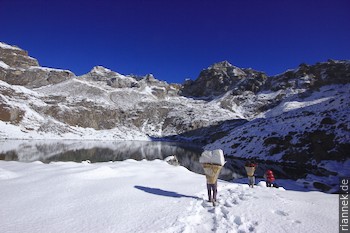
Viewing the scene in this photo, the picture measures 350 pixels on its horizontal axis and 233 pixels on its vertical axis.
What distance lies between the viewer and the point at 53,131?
142 m

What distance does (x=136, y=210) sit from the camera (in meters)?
9.01

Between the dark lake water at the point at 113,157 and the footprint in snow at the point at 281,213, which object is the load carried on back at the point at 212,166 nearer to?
the footprint in snow at the point at 281,213

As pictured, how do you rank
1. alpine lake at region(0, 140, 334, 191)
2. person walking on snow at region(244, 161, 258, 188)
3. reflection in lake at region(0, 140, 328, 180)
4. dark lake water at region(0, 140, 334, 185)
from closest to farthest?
person walking on snow at region(244, 161, 258, 188) → alpine lake at region(0, 140, 334, 191) → dark lake water at region(0, 140, 334, 185) → reflection in lake at region(0, 140, 328, 180)

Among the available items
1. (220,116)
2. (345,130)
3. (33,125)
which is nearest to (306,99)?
(220,116)

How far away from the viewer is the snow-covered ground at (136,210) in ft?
24.7

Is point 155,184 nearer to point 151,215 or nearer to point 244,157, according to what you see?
point 151,215

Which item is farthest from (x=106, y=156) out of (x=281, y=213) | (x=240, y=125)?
(x=240, y=125)

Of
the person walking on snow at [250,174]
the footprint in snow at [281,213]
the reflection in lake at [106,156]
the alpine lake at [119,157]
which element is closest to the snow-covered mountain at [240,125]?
the alpine lake at [119,157]

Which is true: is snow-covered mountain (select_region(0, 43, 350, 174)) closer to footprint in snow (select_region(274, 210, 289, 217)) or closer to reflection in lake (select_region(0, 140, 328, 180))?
reflection in lake (select_region(0, 140, 328, 180))

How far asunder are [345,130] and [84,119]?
164810 millimetres

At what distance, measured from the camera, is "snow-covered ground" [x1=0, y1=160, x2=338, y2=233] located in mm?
7531

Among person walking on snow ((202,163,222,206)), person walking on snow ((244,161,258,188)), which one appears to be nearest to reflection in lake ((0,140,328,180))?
person walking on snow ((244,161,258,188))

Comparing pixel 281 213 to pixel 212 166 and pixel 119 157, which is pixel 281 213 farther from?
pixel 119 157

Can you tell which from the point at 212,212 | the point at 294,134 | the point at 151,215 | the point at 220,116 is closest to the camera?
the point at 151,215
